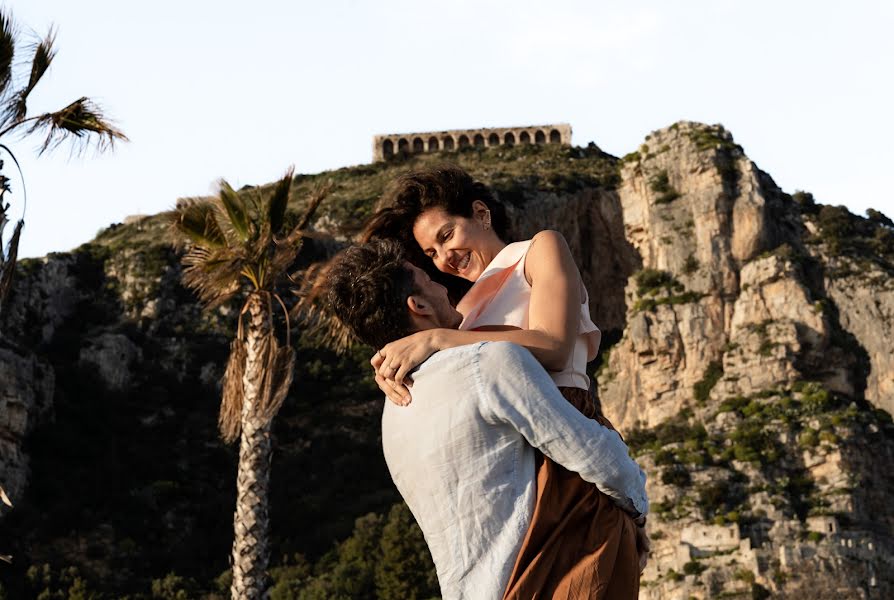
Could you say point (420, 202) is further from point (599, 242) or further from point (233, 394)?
point (599, 242)

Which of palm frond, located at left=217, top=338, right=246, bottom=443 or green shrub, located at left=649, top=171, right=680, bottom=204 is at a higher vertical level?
green shrub, located at left=649, top=171, right=680, bottom=204

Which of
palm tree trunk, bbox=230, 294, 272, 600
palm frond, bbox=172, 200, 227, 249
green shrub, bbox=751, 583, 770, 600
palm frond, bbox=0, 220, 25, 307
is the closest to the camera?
palm frond, bbox=0, 220, 25, 307

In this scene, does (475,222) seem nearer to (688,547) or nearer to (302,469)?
(688,547)

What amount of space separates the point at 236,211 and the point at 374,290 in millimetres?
11604

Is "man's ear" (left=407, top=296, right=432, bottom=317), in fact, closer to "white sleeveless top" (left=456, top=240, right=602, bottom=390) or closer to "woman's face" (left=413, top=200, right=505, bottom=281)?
"white sleeveless top" (left=456, top=240, right=602, bottom=390)

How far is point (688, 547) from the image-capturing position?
36656 millimetres

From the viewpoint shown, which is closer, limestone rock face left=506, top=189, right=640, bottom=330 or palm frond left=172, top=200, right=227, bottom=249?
palm frond left=172, top=200, right=227, bottom=249

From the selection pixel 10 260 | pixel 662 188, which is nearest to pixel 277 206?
pixel 10 260

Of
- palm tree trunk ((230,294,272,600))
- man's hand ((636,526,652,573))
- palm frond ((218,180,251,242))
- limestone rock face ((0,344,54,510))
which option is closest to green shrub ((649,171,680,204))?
limestone rock face ((0,344,54,510))

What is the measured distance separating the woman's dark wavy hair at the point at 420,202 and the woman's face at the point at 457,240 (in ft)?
0.07

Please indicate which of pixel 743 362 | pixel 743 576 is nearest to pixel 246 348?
pixel 743 576

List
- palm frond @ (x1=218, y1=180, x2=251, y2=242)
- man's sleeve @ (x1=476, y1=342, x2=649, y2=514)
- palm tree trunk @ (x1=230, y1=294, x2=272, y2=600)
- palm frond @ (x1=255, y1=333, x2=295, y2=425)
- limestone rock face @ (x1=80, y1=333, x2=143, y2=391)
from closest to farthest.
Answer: man's sleeve @ (x1=476, y1=342, x2=649, y2=514)
palm tree trunk @ (x1=230, y1=294, x2=272, y2=600)
palm frond @ (x1=255, y1=333, x2=295, y2=425)
palm frond @ (x1=218, y1=180, x2=251, y2=242)
limestone rock face @ (x1=80, y1=333, x2=143, y2=391)

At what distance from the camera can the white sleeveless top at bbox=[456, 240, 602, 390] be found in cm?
309

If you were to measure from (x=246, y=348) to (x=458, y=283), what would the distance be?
35.0 feet
